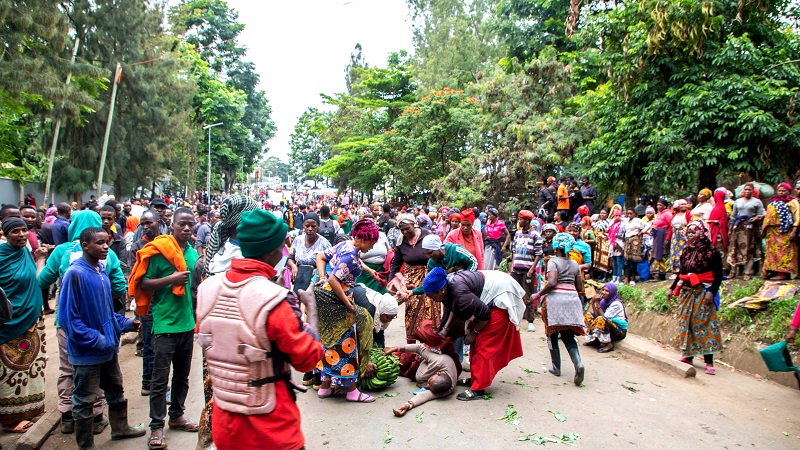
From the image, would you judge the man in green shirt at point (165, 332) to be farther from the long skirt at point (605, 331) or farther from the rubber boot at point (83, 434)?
the long skirt at point (605, 331)

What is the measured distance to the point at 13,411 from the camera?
16.7ft

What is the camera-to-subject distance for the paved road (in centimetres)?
491

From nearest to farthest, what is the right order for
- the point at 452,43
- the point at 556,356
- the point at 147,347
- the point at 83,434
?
the point at 83,434 < the point at 147,347 < the point at 556,356 < the point at 452,43

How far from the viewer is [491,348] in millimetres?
5852

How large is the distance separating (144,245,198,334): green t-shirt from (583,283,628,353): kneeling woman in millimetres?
6161

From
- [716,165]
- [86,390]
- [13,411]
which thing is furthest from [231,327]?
[716,165]

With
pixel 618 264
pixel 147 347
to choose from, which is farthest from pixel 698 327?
pixel 147 347

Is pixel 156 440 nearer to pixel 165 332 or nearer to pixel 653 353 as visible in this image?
pixel 165 332

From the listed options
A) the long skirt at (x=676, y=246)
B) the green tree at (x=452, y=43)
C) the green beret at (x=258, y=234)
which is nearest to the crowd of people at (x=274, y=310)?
the green beret at (x=258, y=234)

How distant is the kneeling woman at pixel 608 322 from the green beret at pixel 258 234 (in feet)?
22.1

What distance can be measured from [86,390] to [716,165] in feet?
41.3

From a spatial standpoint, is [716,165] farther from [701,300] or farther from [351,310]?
[351,310]

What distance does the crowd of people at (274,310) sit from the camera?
279 centimetres

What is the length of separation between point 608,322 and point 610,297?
38cm
